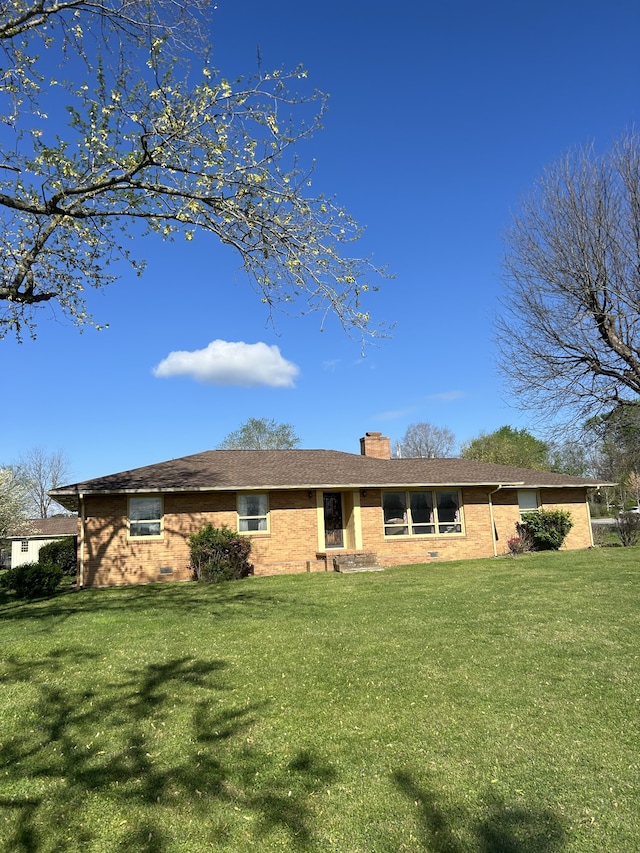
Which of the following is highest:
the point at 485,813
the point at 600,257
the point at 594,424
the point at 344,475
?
the point at 600,257

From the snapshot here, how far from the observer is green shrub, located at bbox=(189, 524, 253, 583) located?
52.5ft

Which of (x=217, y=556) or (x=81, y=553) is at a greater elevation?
(x=81, y=553)

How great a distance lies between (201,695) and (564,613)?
246 inches

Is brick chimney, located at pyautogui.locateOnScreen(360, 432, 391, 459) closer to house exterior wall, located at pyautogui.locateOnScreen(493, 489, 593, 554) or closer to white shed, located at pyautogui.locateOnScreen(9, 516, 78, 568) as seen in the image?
house exterior wall, located at pyautogui.locateOnScreen(493, 489, 593, 554)

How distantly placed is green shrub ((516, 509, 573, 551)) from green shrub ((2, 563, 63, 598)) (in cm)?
1562

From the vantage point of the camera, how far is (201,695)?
5.67 m

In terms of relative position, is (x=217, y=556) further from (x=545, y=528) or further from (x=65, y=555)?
(x=545, y=528)

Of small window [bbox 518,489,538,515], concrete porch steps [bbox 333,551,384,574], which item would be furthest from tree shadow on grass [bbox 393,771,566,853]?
small window [bbox 518,489,538,515]

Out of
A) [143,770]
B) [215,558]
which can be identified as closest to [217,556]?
[215,558]

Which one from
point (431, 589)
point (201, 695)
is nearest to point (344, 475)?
point (431, 589)

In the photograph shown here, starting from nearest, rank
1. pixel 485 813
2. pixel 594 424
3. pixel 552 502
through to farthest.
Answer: pixel 485 813
pixel 594 424
pixel 552 502

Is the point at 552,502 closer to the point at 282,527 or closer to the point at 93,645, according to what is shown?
the point at 282,527

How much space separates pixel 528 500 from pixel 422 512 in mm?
4802

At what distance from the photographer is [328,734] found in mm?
4680
